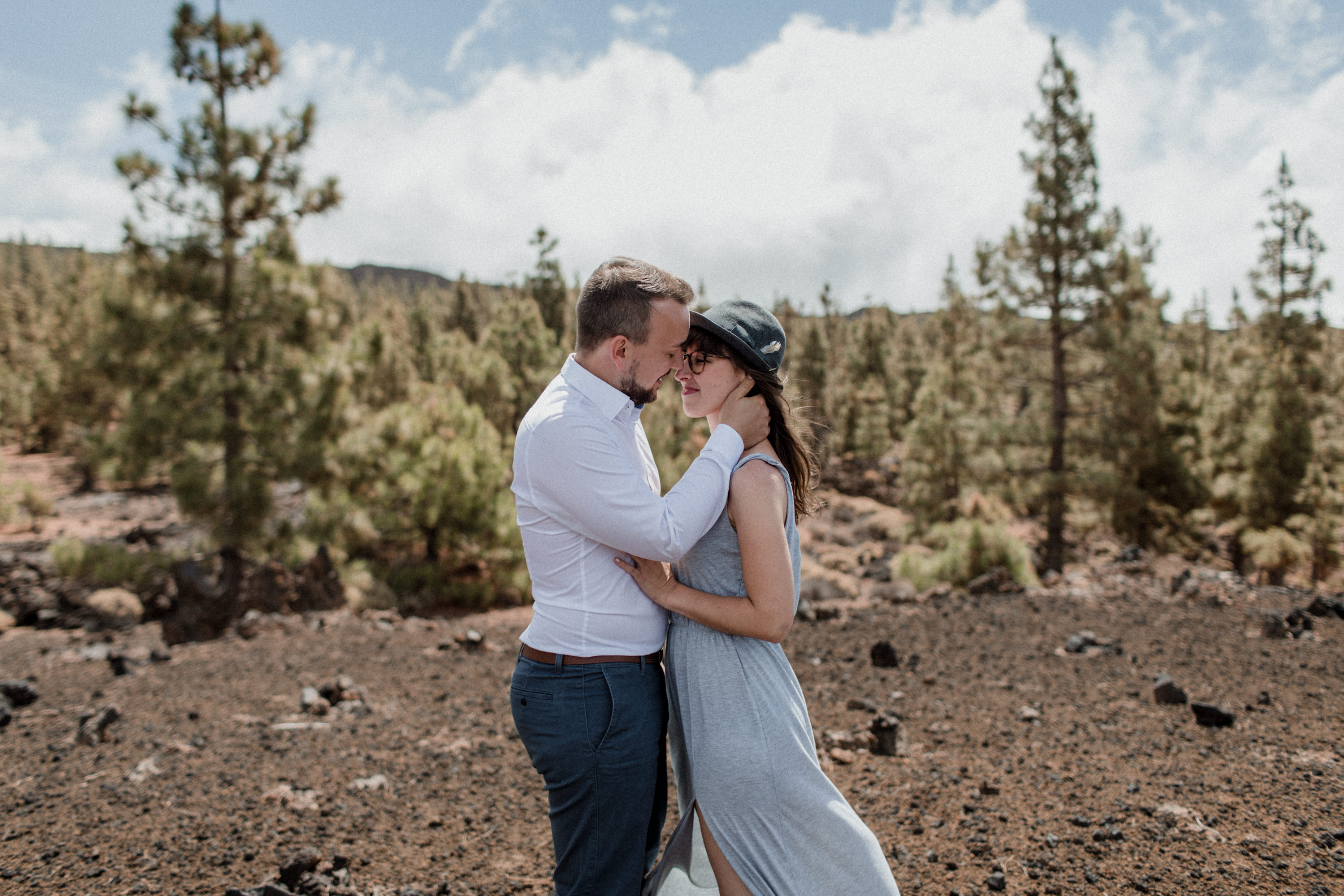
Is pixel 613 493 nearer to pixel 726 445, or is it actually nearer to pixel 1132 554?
pixel 726 445

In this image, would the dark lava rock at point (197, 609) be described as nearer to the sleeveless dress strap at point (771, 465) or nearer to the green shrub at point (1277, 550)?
the sleeveless dress strap at point (771, 465)

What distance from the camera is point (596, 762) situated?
209cm

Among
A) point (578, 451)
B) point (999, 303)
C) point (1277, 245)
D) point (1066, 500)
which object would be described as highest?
point (1277, 245)

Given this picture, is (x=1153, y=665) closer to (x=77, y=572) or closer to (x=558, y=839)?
(x=558, y=839)

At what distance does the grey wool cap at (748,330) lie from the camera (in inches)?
88.8

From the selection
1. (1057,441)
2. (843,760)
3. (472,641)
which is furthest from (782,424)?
(1057,441)

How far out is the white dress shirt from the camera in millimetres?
2000

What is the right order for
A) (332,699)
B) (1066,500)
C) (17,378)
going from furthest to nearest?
1. (17,378)
2. (1066,500)
3. (332,699)

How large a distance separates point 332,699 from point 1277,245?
27.3 metres

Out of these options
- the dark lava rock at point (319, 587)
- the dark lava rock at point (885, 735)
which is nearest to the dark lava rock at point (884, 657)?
the dark lava rock at point (885, 735)

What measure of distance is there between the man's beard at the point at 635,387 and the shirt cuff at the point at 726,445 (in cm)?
22

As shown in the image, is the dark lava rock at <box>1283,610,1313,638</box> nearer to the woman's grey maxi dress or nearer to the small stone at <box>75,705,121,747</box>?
the woman's grey maxi dress

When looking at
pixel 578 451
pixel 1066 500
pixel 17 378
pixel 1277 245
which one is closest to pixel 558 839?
pixel 578 451

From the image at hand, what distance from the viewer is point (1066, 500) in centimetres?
1577
